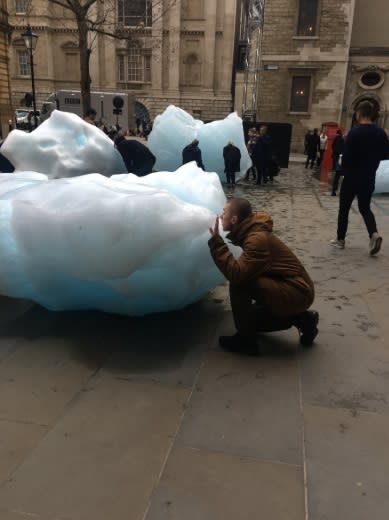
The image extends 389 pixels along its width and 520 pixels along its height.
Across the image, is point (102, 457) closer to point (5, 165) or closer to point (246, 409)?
point (246, 409)

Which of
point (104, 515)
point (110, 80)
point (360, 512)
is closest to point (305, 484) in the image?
point (360, 512)

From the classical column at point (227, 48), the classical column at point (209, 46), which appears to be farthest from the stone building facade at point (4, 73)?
the classical column at point (227, 48)

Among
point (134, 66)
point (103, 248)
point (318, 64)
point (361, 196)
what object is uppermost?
point (134, 66)

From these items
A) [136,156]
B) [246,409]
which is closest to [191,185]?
[246,409]

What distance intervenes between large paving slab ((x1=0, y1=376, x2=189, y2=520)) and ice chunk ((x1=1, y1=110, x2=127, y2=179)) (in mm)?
6107

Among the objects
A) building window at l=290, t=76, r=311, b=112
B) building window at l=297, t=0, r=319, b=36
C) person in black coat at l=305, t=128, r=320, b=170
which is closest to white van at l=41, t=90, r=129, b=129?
building window at l=290, t=76, r=311, b=112

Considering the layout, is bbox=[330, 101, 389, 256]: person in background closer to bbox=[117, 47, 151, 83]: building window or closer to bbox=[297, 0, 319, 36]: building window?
bbox=[297, 0, 319, 36]: building window

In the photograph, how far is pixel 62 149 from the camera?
828 cm

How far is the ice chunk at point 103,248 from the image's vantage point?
3160mm

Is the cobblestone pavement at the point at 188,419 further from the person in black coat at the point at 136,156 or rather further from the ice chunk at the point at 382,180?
the ice chunk at the point at 382,180

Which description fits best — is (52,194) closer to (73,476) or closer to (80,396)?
(80,396)

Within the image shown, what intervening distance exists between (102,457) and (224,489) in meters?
0.64

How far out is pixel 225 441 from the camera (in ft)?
8.04

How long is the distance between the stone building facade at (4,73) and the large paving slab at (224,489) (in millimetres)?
26833
